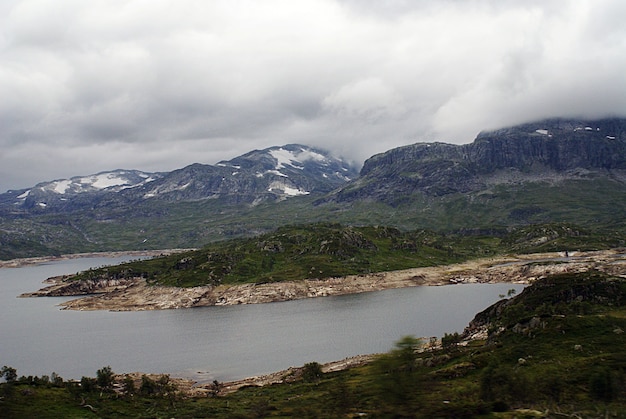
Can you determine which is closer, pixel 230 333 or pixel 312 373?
pixel 312 373

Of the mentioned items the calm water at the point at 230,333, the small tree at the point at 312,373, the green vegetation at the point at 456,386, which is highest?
the green vegetation at the point at 456,386

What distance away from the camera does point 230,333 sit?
5384 inches

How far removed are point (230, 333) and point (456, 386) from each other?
8458cm

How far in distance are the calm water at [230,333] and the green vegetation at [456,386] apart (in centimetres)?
2002

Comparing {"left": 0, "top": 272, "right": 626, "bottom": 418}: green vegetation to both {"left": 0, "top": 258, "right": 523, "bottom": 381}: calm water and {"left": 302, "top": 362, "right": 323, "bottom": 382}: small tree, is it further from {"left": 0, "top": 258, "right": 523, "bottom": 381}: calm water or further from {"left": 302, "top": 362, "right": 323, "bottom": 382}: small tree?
{"left": 0, "top": 258, "right": 523, "bottom": 381}: calm water

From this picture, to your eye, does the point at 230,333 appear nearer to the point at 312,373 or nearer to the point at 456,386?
the point at 312,373

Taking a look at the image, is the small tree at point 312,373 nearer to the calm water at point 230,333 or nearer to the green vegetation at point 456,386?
the green vegetation at point 456,386

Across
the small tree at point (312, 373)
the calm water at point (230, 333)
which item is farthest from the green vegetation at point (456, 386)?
A: the calm water at point (230, 333)

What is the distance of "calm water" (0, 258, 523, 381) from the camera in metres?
111

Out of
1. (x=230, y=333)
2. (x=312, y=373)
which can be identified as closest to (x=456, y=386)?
(x=312, y=373)

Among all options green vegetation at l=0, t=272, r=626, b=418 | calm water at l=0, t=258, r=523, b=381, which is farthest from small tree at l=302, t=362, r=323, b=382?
calm water at l=0, t=258, r=523, b=381

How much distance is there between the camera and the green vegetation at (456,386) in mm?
41875

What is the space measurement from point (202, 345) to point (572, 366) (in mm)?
89471

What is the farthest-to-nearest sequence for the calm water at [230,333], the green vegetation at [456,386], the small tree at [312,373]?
the calm water at [230,333], the small tree at [312,373], the green vegetation at [456,386]
